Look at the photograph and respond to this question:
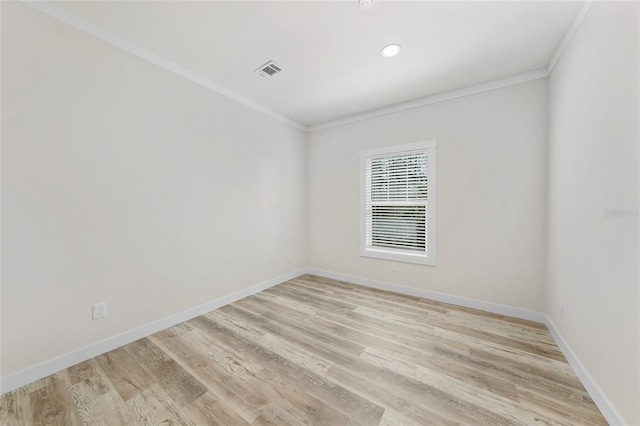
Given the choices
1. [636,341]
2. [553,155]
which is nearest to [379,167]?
[553,155]

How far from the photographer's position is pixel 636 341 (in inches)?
45.4

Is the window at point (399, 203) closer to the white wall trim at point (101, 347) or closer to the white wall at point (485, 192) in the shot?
the white wall at point (485, 192)

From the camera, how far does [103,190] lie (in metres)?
1.98

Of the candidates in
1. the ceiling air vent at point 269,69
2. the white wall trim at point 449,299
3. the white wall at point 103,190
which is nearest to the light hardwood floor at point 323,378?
the white wall trim at point 449,299

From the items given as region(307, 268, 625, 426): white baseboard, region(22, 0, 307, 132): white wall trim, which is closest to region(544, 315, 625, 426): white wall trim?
region(307, 268, 625, 426): white baseboard

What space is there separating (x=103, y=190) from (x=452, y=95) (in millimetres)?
3784

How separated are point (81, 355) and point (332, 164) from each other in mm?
3567

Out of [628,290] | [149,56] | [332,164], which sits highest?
[149,56]

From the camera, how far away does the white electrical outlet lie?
194 centimetres

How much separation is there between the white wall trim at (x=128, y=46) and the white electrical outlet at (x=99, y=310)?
2.19m

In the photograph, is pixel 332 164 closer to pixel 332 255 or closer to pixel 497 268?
pixel 332 255

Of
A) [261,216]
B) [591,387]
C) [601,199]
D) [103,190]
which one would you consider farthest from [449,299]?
[103,190]

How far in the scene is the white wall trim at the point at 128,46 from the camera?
5.63 feet

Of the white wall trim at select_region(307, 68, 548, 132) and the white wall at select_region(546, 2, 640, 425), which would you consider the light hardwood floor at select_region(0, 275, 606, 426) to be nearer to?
the white wall at select_region(546, 2, 640, 425)
